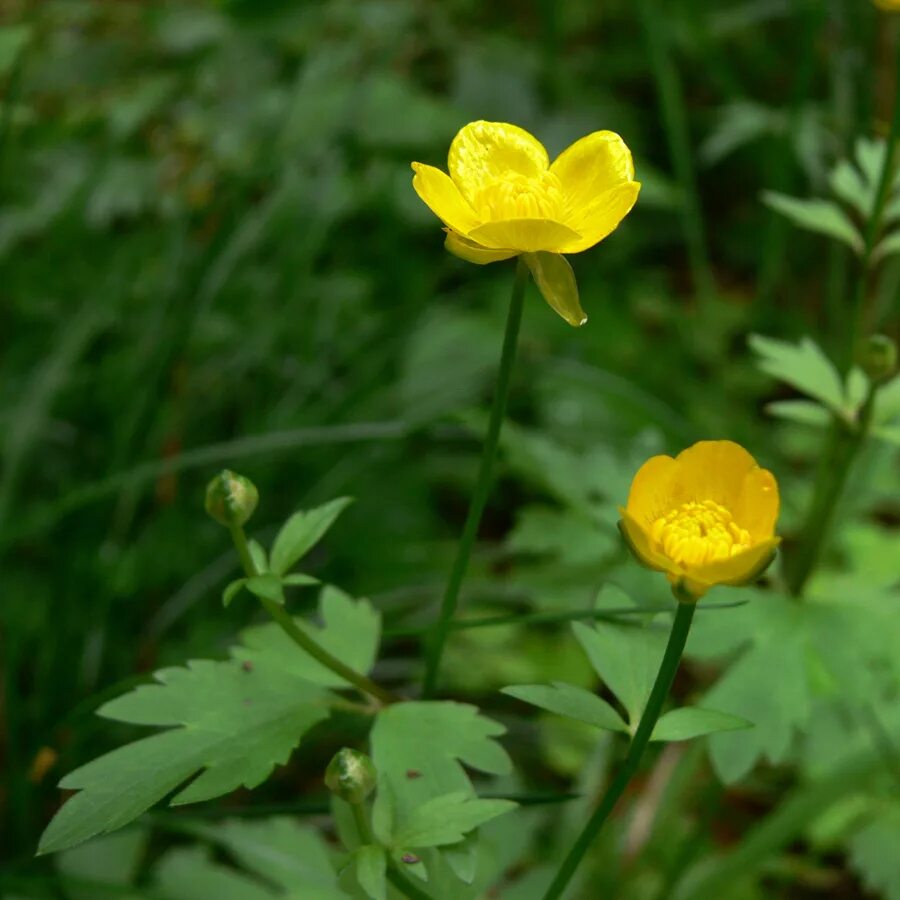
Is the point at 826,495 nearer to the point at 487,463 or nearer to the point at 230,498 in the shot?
the point at 487,463

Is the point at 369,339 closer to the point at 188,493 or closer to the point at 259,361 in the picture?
the point at 259,361

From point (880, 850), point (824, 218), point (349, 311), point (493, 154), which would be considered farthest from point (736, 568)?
point (349, 311)

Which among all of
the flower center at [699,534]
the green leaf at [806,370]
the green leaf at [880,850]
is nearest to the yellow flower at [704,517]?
the flower center at [699,534]

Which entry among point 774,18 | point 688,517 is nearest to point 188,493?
point 688,517

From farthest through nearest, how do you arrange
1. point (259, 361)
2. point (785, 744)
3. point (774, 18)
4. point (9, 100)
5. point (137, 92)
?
1. point (774, 18)
2. point (137, 92)
3. point (259, 361)
4. point (9, 100)
5. point (785, 744)

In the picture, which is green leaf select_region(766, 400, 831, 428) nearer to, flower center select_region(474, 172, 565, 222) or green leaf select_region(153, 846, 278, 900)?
flower center select_region(474, 172, 565, 222)

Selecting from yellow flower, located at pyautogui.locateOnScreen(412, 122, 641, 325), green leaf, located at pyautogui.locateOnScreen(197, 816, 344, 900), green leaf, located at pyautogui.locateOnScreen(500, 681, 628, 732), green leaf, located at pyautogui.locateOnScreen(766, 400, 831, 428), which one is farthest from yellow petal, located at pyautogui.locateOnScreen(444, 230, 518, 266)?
green leaf, located at pyautogui.locateOnScreen(197, 816, 344, 900)

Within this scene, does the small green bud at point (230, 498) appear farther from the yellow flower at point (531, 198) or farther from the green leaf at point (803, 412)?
the green leaf at point (803, 412)
